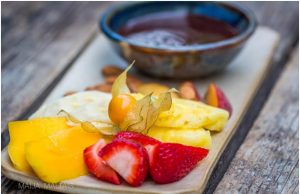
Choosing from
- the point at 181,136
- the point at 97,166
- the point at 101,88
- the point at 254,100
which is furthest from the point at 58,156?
the point at 254,100

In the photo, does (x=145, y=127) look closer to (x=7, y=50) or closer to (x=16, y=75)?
(x=16, y=75)

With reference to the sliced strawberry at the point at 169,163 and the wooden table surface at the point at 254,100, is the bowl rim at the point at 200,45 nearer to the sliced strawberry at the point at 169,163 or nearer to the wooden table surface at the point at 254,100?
the wooden table surface at the point at 254,100

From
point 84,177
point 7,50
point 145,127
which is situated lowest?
point 7,50

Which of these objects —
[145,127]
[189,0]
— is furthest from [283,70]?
[145,127]

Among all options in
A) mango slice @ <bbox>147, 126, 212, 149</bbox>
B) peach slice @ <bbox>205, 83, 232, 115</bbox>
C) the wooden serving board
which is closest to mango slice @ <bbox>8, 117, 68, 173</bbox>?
the wooden serving board

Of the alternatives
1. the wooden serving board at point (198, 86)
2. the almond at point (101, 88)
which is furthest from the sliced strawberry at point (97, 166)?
the almond at point (101, 88)

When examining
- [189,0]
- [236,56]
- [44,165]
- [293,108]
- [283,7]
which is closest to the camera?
[44,165]
